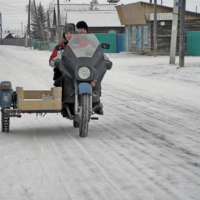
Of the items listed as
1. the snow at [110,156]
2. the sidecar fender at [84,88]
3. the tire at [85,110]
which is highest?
the sidecar fender at [84,88]

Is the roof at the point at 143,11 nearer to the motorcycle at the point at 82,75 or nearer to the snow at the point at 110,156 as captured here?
the snow at the point at 110,156

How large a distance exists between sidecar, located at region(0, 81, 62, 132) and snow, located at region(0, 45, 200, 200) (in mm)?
326

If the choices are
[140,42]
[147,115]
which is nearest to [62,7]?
[140,42]

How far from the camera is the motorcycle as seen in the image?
6586 mm

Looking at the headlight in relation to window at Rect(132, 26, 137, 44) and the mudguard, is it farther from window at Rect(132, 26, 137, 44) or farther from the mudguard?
window at Rect(132, 26, 137, 44)

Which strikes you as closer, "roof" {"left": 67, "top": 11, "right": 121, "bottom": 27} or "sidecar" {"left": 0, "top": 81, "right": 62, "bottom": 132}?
"sidecar" {"left": 0, "top": 81, "right": 62, "bottom": 132}

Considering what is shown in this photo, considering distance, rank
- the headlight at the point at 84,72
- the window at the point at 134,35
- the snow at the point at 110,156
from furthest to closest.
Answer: the window at the point at 134,35, the headlight at the point at 84,72, the snow at the point at 110,156

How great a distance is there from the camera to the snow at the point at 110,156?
4234 millimetres

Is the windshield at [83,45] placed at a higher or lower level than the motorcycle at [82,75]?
higher

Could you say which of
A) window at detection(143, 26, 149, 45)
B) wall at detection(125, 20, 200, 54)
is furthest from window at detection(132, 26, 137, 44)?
wall at detection(125, 20, 200, 54)

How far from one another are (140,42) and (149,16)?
376cm

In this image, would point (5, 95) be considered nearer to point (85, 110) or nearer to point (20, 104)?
point (20, 104)

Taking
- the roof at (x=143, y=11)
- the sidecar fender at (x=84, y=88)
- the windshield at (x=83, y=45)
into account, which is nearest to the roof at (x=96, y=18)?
the roof at (x=143, y=11)

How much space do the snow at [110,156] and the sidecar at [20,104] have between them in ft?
1.07
